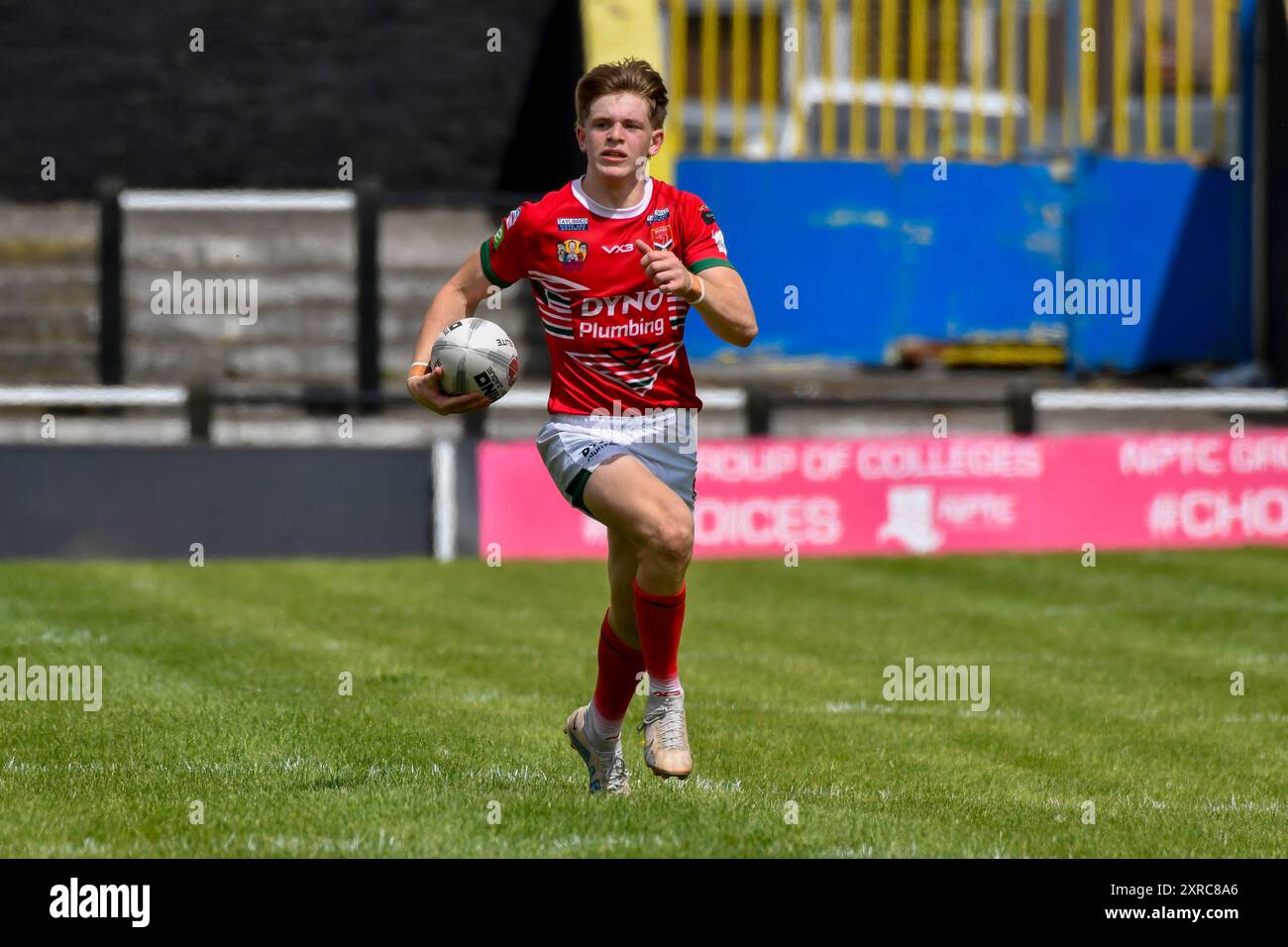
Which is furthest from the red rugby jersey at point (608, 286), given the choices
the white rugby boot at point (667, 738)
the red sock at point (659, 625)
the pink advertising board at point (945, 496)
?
the pink advertising board at point (945, 496)

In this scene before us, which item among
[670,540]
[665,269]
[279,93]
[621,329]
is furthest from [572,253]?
[279,93]

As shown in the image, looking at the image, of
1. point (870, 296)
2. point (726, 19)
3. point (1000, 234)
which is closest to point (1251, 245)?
point (1000, 234)

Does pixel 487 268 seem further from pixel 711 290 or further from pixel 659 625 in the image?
pixel 659 625

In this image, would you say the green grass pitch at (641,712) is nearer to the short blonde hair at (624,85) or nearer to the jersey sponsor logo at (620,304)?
the jersey sponsor logo at (620,304)

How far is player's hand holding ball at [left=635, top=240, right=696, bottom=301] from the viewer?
7176 millimetres

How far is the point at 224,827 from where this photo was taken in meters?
7.12

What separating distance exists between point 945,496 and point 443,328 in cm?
1072

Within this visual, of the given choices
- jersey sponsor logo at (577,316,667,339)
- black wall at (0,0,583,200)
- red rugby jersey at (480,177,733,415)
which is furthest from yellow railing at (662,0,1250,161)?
jersey sponsor logo at (577,316,667,339)

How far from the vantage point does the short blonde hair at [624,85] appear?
7.61 m

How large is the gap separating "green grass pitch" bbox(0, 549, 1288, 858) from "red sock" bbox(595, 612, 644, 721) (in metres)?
0.32

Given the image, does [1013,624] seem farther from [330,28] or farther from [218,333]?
[330,28]

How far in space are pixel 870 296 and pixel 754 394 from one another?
17.5 feet

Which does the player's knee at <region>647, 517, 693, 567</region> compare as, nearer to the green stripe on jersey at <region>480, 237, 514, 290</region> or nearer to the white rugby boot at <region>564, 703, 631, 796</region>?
the white rugby boot at <region>564, 703, 631, 796</region>

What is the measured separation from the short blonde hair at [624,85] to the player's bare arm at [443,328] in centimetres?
71
